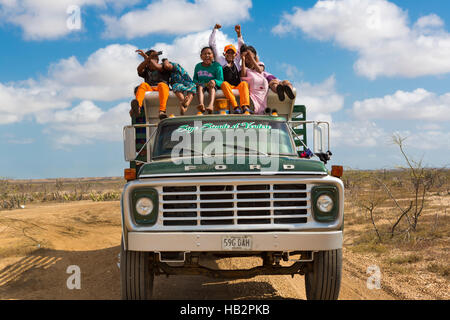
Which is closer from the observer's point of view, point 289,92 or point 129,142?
point 129,142

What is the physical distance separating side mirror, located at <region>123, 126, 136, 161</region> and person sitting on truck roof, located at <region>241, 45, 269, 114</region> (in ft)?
7.26

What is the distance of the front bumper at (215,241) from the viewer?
3918 millimetres

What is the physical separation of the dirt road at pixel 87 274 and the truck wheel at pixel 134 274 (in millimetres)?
1142

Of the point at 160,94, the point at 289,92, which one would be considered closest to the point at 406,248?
the point at 289,92

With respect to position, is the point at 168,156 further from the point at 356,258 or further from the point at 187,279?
the point at 356,258

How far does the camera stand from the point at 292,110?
700cm

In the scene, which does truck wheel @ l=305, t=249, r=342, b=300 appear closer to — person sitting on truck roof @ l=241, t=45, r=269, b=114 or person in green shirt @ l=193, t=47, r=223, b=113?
person sitting on truck roof @ l=241, t=45, r=269, b=114

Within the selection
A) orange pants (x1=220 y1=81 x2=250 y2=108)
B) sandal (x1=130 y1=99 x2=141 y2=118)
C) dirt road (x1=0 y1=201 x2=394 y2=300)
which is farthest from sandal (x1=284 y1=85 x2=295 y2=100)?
dirt road (x1=0 y1=201 x2=394 y2=300)

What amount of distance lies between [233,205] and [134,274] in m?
1.24

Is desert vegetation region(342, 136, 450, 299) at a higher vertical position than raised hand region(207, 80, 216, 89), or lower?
lower

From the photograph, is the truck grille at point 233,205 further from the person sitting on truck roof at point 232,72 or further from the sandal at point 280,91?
the sandal at point 280,91

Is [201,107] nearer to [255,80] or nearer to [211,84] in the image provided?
[211,84]

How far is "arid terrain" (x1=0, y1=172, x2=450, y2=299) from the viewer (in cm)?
570

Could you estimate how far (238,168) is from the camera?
161 inches
